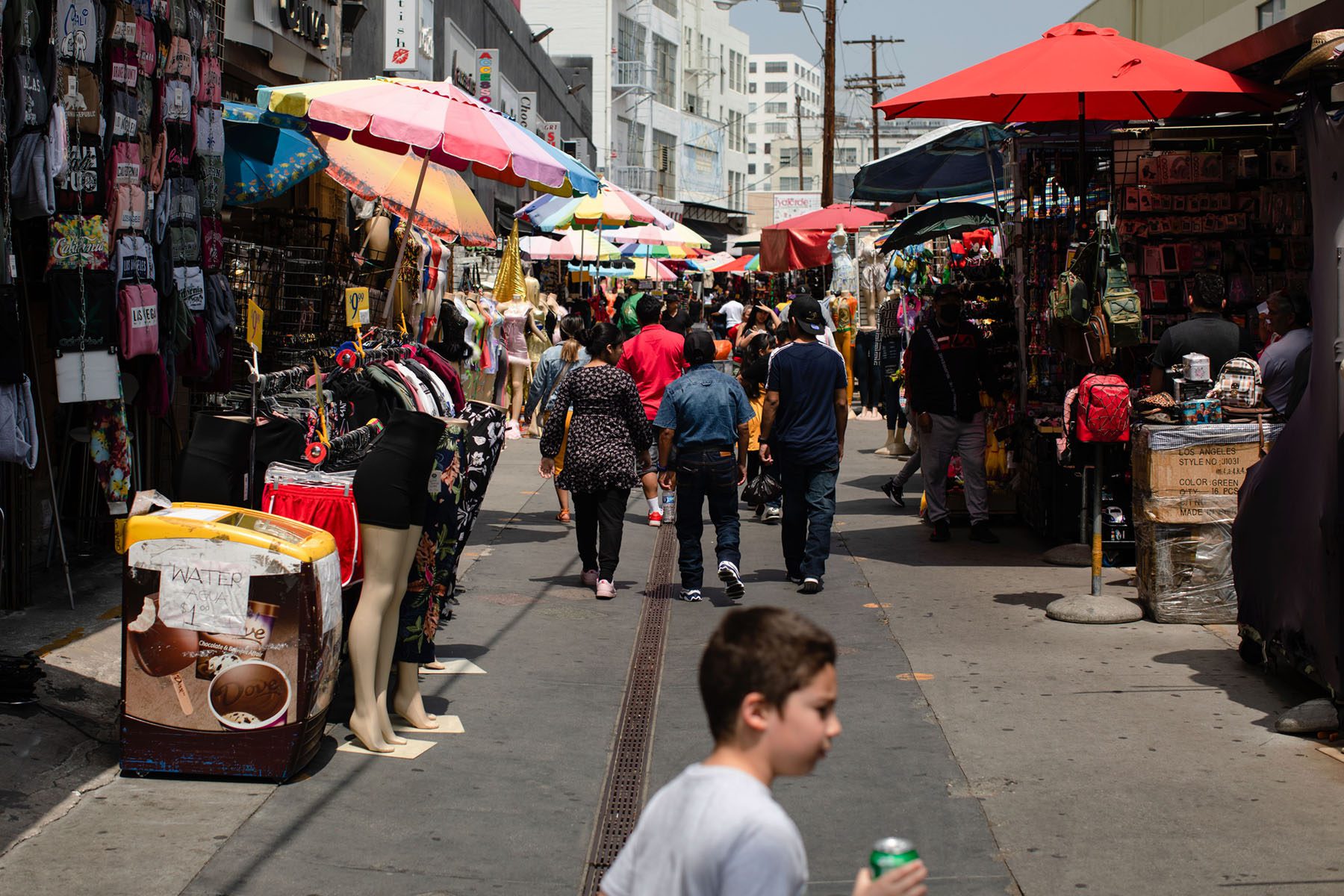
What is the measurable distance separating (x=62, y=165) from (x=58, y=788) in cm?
312

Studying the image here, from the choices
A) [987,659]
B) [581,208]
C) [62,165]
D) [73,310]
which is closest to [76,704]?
[73,310]

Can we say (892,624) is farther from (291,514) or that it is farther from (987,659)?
(291,514)

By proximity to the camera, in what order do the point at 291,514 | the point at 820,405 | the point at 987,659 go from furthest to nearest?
the point at 820,405 < the point at 987,659 < the point at 291,514

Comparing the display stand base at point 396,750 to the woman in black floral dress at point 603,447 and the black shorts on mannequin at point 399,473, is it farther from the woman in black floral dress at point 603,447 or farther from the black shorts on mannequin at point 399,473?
the woman in black floral dress at point 603,447

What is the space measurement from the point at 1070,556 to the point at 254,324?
20.2ft

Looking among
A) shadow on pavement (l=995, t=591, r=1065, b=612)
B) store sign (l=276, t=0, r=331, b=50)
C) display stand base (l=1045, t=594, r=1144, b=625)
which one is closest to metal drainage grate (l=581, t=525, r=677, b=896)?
shadow on pavement (l=995, t=591, r=1065, b=612)

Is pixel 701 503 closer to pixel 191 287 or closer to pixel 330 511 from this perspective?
pixel 191 287

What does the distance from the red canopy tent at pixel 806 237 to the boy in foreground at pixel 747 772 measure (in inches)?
761

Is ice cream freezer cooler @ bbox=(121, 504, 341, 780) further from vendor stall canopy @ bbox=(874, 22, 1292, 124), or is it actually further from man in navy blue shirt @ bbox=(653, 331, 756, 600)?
vendor stall canopy @ bbox=(874, 22, 1292, 124)

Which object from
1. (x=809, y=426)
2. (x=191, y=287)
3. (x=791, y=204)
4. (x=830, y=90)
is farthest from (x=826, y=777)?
(x=791, y=204)

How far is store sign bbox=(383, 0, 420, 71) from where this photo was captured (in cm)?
1883

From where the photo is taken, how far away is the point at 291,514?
593 cm

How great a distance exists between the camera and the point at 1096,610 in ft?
27.8

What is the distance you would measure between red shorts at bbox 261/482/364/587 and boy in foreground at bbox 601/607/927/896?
3.76 meters
